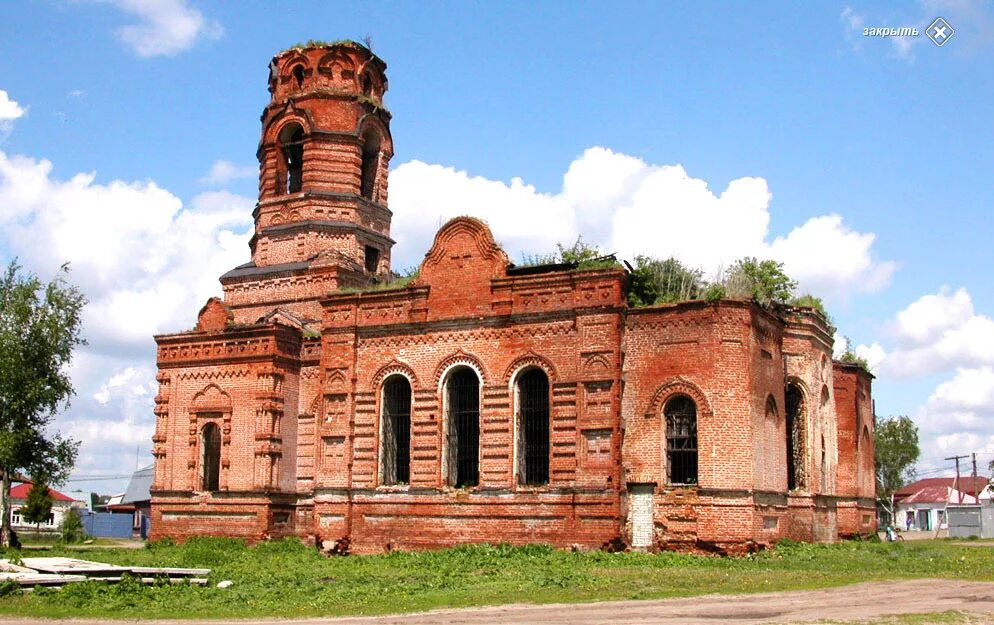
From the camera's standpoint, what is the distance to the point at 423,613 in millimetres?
15914

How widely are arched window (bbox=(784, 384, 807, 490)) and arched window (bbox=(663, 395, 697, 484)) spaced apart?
14.8 feet

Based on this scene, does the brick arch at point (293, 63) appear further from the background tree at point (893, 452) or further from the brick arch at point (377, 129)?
the background tree at point (893, 452)

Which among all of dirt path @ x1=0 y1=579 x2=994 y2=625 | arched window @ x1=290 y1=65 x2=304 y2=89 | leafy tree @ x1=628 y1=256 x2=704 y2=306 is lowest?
dirt path @ x1=0 y1=579 x2=994 y2=625

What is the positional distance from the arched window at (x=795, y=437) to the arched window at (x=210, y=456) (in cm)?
1599

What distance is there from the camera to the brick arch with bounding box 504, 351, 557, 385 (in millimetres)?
25203

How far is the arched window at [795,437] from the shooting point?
27.4 metres

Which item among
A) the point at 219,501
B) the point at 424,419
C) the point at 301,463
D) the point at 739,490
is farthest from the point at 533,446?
the point at 219,501

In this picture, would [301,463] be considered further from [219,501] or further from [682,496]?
[682,496]

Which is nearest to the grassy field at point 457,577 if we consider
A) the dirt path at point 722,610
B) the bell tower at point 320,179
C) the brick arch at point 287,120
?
the dirt path at point 722,610

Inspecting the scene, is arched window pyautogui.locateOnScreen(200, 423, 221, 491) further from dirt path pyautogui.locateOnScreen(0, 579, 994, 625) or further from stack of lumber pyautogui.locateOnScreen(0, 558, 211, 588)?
dirt path pyautogui.locateOnScreen(0, 579, 994, 625)

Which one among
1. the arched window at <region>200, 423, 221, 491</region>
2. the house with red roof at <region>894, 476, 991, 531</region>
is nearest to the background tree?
the house with red roof at <region>894, 476, 991, 531</region>

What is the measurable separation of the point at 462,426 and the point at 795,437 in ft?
28.7

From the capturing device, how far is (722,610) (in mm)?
15430

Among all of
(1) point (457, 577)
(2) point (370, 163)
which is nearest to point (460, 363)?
(1) point (457, 577)
